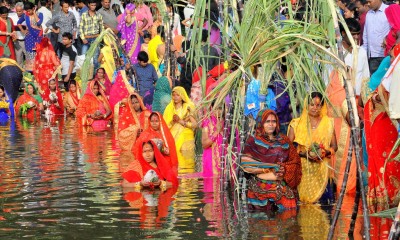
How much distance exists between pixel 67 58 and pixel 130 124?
8263mm

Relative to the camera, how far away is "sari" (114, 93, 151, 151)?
51.8ft

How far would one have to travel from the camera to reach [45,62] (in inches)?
931

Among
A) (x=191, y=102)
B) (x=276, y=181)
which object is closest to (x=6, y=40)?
(x=191, y=102)

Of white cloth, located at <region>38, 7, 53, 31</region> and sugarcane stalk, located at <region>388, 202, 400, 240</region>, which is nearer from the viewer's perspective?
sugarcane stalk, located at <region>388, 202, 400, 240</region>

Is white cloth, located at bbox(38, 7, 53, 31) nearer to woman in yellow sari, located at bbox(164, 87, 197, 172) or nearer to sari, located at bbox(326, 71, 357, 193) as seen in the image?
woman in yellow sari, located at bbox(164, 87, 197, 172)

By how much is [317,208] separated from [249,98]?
1196 mm

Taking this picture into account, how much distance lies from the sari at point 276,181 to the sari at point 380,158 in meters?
0.74

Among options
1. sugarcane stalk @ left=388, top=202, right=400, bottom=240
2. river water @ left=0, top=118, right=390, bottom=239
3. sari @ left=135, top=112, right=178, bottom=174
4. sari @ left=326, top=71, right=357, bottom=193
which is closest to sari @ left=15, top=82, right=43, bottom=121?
river water @ left=0, top=118, right=390, bottom=239

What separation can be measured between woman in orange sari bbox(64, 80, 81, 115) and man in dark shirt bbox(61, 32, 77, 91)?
7.91 ft

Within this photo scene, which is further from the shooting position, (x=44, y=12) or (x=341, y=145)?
(x=44, y=12)

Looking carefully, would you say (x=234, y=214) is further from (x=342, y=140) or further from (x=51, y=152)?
(x=51, y=152)

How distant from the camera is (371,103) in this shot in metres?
11.3

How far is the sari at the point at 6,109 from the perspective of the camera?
69.1 feet

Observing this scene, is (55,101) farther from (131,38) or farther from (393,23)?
(393,23)
